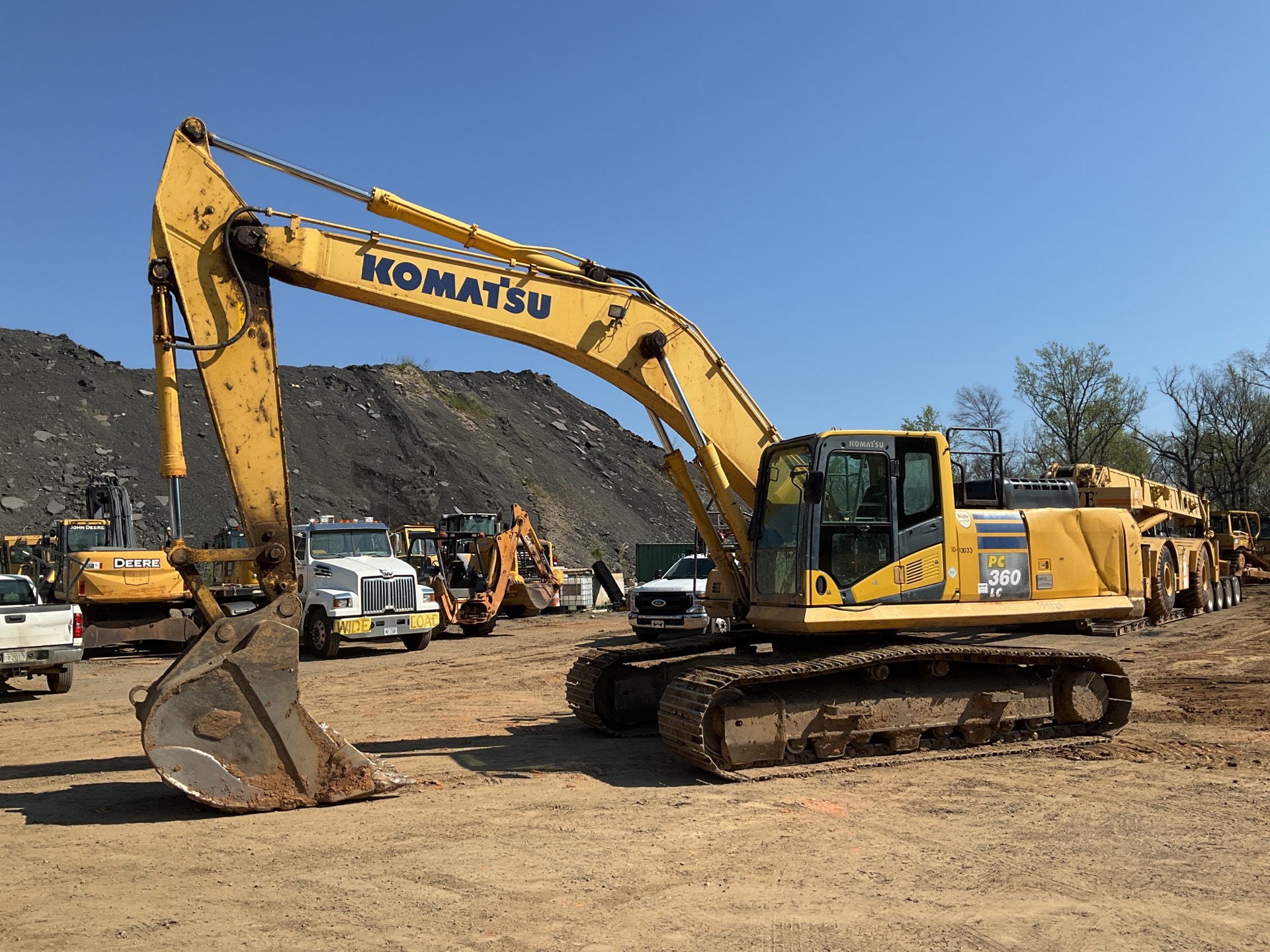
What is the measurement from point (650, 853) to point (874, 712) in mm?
3181

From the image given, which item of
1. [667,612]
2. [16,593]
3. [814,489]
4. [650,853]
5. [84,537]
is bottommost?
[650,853]

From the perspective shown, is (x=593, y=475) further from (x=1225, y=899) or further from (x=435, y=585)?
(x=1225, y=899)

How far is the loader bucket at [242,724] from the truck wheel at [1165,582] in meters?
17.5

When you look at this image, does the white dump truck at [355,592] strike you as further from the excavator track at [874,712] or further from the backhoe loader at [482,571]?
the excavator track at [874,712]

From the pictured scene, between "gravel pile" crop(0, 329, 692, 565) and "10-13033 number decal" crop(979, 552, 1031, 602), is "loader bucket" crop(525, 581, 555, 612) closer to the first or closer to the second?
"10-13033 number decal" crop(979, 552, 1031, 602)

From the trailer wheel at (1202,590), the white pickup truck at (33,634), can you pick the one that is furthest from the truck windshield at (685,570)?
the trailer wheel at (1202,590)

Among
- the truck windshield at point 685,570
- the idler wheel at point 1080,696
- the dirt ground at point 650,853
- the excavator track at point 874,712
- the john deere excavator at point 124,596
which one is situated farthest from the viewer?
the truck windshield at point 685,570

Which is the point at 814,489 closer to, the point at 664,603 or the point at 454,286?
the point at 454,286

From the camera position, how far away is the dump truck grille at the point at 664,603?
19859mm

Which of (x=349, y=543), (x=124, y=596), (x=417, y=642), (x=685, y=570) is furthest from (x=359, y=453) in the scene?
(x=685, y=570)

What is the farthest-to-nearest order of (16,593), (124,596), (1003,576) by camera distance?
1. (124,596)
2. (16,593)
3. (1003,576)

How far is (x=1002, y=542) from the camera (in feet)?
31.3

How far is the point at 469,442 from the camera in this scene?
53.6m

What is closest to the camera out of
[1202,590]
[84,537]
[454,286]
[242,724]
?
[242,724]
